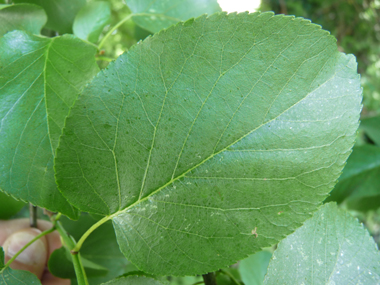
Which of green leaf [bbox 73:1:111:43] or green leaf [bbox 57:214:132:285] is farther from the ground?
green leaf [bbox 73:1:111:43]

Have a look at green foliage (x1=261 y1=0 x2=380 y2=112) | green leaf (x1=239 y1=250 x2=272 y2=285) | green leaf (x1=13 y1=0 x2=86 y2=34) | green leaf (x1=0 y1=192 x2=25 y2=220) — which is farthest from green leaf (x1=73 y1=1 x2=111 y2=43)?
green foliage (x1=261 y1=0 x2=380 y2=112)

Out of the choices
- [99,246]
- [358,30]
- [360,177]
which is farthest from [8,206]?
[358,30]

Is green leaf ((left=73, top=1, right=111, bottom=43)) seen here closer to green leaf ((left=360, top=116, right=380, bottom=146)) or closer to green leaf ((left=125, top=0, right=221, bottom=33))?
green leaf ((left=125, top=0, right=221, bottom=33))

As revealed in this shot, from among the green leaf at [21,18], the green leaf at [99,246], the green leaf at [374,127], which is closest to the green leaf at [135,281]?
the green leaf at [99,246]

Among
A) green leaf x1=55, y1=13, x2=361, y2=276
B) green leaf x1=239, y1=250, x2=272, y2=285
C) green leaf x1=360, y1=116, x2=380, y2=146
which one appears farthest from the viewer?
green leaf x1=360, y1=116, x2=380, y2=146

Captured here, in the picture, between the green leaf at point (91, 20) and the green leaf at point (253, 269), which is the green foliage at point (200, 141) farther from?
the green leaf at point (253, 269)

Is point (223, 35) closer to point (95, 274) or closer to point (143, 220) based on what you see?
point (143, 220)
